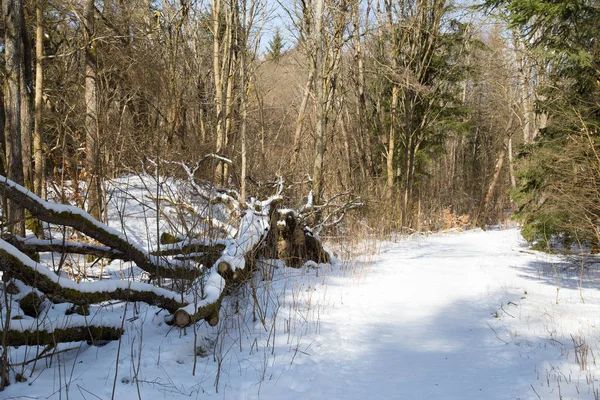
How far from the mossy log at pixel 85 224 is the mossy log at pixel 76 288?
45 cm

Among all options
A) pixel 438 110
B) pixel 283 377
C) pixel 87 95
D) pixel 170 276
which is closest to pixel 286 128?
pixel 438 110

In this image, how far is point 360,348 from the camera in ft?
12.9

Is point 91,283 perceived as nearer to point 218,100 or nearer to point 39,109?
point 39,109

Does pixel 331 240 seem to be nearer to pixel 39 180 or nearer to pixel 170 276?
pixel 170 276

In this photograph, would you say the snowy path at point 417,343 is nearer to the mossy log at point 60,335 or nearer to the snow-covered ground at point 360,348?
the snow-covered ground at point 360,348

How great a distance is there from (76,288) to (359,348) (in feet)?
8.32

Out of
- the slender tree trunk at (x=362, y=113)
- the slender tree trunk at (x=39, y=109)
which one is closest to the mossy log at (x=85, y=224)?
the slender tree trunk at (x=39, y=109)

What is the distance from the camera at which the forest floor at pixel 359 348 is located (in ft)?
9.86

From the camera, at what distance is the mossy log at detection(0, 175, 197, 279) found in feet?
10.3

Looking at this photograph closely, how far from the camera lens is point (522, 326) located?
4477mm

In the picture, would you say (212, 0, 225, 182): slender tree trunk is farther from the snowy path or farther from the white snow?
the white snow

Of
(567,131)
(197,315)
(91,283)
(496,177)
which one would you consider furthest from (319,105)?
(496,177)

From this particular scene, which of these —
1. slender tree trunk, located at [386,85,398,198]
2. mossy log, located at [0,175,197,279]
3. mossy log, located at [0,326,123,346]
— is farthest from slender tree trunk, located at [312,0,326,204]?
mossy log, located at [0,326,123,346]

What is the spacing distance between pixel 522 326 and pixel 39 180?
8799 millimetres
